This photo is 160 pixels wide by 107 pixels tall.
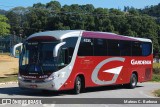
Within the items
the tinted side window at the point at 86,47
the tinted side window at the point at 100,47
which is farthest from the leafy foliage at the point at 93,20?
the tinted side window at the point at 86,47

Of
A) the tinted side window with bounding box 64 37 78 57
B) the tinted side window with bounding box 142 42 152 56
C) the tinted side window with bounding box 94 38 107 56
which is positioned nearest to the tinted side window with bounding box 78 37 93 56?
the tinted side window with bounding box 94 38 107 56

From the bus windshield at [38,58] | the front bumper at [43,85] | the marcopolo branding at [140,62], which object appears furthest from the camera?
the marcopolo branding at [140,62]

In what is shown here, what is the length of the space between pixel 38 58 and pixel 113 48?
19.5 feet

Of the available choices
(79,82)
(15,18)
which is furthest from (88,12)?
(79,82)

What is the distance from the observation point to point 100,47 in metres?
23.1

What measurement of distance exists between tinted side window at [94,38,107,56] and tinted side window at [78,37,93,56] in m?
0.48

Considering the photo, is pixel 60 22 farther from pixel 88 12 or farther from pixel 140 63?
pixel 140 63

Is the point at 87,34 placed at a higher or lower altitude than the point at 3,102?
higher

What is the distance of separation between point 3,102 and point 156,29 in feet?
322

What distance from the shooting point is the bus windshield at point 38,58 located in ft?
64.3

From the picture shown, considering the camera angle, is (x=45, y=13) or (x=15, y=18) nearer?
(x=45, y=13)

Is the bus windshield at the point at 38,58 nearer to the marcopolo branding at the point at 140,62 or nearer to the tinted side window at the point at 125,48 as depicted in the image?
the tinted side window at the point at 125,48

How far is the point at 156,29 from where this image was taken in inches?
4387

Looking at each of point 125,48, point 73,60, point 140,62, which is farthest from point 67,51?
point 140,62
